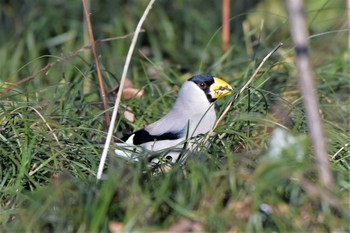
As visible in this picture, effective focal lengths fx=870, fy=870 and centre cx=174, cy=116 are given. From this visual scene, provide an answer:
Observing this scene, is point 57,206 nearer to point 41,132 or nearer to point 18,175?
point 18,175

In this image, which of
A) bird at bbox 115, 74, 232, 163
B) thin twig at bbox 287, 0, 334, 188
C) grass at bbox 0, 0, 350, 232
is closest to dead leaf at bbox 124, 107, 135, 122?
grass at bbox 0, 0, 350, 232

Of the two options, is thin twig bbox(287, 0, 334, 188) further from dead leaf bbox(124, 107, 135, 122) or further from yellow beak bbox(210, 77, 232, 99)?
dead leaf bbox(124, 107, 135, 122)

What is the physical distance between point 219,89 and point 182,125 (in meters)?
0.34

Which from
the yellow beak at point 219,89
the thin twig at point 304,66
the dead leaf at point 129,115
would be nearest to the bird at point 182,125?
the yellow beak at point 219,89

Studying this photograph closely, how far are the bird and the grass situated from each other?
119 mm

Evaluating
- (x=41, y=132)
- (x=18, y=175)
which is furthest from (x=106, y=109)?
(x=18, y=175)

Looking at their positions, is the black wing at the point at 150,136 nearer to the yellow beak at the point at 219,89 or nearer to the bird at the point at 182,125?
the bird at the point at 182,125

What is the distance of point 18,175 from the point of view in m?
3.26

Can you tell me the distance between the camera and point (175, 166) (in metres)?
3.05

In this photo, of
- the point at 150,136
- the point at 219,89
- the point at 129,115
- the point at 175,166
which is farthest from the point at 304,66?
the point at 129,115

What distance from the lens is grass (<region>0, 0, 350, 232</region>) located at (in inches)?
107

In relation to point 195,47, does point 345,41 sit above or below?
above

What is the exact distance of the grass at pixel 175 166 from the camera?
2.71 m

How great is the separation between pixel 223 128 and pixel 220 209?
0.84 metres
